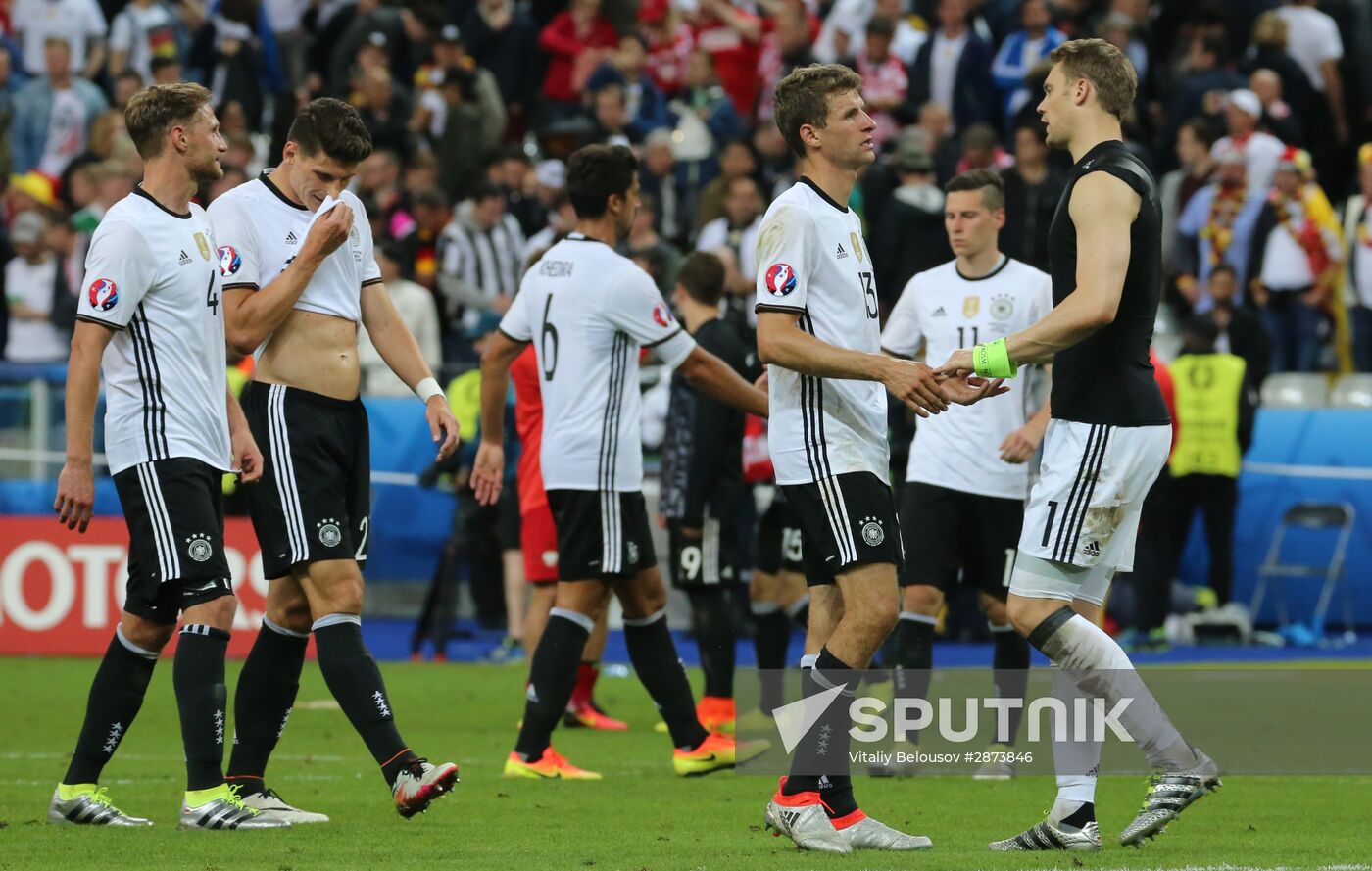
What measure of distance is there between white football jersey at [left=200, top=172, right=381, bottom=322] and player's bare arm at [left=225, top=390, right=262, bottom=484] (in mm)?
460

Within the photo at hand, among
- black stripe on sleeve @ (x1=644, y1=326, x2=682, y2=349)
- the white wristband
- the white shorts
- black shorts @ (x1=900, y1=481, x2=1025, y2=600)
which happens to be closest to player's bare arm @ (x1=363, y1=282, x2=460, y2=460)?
the white wristband

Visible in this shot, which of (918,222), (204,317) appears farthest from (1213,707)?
(204,317)

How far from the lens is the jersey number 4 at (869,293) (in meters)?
7.08

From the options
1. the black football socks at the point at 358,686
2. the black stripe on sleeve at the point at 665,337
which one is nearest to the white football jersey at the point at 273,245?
the black football socks at the point at 358,686

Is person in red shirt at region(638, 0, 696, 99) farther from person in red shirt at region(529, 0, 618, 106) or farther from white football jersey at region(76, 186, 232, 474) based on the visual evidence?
white football jersey at region(76, 186, 232, 474)

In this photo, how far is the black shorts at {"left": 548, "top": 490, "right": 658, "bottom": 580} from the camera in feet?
28.8

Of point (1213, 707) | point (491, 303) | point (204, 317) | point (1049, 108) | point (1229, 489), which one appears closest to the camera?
point (1049, 108)

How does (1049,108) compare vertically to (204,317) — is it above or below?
above

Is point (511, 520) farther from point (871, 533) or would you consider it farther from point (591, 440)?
point (871, 533)

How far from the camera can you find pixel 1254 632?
16484 millimetres

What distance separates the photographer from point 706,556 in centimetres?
1046

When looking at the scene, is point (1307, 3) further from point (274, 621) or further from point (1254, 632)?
point (274, 621)

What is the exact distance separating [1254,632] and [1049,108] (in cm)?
1050

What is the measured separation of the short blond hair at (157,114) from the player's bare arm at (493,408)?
6.73ft
